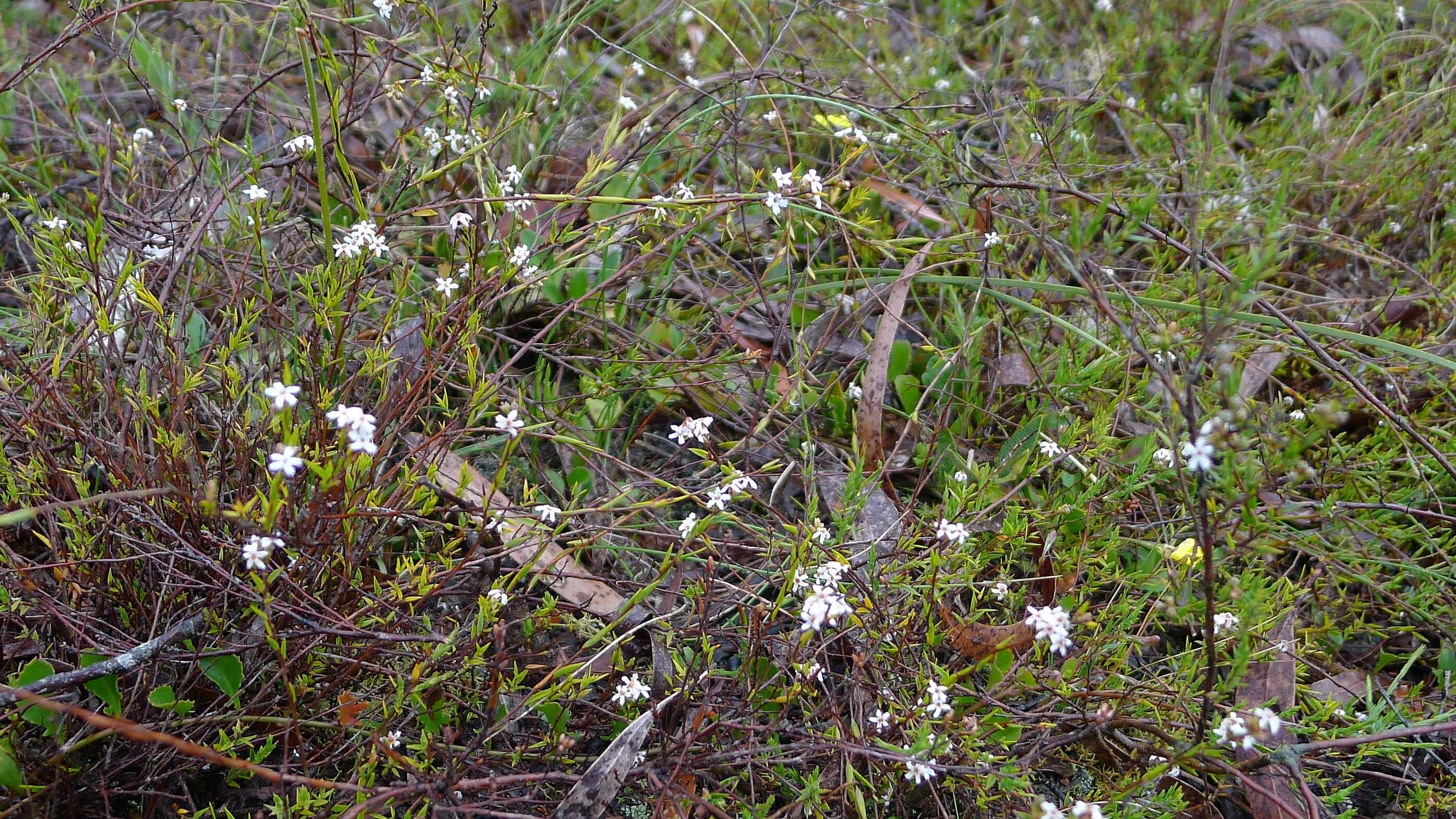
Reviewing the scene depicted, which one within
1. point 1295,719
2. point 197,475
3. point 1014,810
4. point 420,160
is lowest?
point 1295,719

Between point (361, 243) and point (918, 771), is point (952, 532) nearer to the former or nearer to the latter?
→ point (918, 771)

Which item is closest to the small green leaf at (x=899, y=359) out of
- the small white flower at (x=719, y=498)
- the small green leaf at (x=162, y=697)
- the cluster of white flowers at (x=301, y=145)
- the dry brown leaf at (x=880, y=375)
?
the dry brown leaf at (x=880, y=375)

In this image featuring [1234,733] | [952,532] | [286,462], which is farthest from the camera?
[952,532]

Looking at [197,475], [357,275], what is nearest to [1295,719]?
[357,275]

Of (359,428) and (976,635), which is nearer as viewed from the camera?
(359,428)

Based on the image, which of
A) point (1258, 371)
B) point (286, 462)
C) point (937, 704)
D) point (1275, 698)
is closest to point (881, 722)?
point (937, 704)

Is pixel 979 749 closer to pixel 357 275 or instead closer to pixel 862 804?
pixel 862 804
